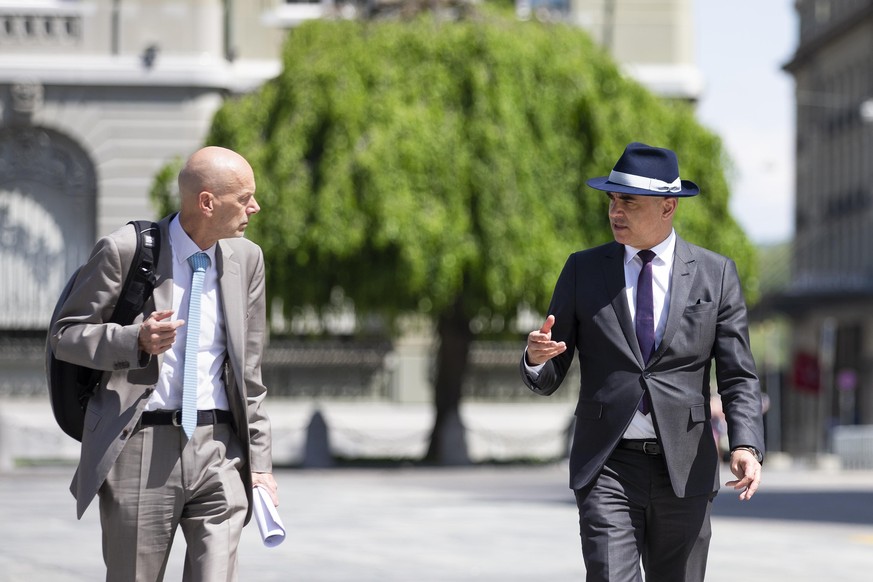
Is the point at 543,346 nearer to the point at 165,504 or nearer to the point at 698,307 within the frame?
the point at 698,307

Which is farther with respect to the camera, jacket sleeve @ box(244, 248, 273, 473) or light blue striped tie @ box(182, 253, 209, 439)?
jacket sleeve @ box(244, 248, 273, 473)

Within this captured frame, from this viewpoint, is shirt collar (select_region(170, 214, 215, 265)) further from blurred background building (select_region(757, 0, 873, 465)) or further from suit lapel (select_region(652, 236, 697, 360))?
blurred background building (select_region(757, 0, 873, 465))

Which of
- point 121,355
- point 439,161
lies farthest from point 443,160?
point 121,355

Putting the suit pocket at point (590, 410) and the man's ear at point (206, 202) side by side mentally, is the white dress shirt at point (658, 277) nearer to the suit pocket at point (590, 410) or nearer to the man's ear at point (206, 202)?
the suit pocket at point (590, 410)

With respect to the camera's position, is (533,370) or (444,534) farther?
(444,534)

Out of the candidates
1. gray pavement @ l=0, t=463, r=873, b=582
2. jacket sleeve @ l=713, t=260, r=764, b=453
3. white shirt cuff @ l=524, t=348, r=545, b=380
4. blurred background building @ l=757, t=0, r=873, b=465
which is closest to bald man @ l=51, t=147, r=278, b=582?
white shirt cuff @ l=524, t=348, r=545, b=380

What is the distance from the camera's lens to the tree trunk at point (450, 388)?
28531mm

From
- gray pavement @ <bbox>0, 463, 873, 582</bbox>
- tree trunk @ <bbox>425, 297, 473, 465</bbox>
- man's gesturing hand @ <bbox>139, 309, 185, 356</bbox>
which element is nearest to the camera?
man's gesturing hand @ <bbox>139, 309, 185, 356</bbox>

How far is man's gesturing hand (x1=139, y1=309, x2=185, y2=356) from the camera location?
580cm

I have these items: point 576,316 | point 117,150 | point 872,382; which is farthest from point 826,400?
point 576,316

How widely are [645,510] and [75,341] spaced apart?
2.06 metres

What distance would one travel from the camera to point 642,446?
6348mm

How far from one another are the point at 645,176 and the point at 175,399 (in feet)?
6.08

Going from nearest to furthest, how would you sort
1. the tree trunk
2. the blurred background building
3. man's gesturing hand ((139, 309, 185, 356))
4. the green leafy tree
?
man's gesturing hand ((139, 309, 185, 356))
the green leafy tree
the tree trunk
the blurred background building
